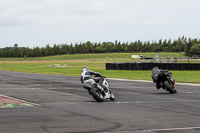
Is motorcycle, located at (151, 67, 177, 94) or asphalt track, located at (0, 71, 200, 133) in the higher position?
motorcycle, located at (151, 67, 177, 94)

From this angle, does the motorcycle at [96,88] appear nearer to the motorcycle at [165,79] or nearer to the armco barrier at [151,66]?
the motorcycle at [165,79]

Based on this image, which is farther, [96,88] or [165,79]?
[165,79]

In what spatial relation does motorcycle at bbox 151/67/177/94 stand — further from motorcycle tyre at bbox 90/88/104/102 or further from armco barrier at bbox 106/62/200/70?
armco barrier at bbox 106/62/200/70

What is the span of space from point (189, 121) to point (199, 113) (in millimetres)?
1825

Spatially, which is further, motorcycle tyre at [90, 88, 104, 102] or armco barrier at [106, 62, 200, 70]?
armco barrier at [106, 62, 200, 70]

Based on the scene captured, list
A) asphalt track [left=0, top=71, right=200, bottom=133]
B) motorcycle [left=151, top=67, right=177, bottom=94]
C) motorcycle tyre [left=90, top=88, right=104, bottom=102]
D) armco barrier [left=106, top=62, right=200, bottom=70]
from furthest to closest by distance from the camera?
1. armco barrier [left=106, top=62, right=200, bottom=70]
2. motorcycle [left=151, top=67, right=177, bottom=94]
3. motorcycle tyre [left=90, top=88, right=104, bottom=102]
4. asphalt track [left=0, top=71, right=200, bottom=133]

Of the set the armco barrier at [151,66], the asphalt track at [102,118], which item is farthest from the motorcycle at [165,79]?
the armco barrier at [151,66]

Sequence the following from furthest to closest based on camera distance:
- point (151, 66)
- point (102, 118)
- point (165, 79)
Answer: point (151, 66)
point (165, 79)
point (102, 118)

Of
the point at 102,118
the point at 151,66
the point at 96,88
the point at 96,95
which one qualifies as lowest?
the point at 151,66

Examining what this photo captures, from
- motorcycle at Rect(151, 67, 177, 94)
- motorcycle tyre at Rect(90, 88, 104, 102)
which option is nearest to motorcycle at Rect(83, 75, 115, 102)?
motorcycle tyre at Rect(90, 88, 104, 102)

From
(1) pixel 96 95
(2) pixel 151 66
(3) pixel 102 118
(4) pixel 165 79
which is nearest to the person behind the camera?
(3) pixel 102 118

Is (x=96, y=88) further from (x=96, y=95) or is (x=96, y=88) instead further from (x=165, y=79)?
(x=165, y=79)

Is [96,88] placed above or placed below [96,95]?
above

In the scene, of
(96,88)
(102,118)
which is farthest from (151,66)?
(102,118)
